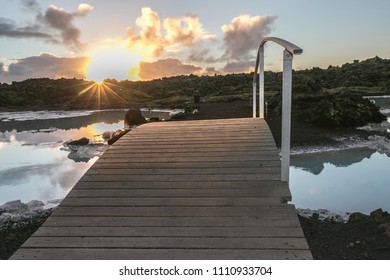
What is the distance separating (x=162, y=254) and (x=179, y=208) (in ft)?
2.99

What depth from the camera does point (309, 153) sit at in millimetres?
12727

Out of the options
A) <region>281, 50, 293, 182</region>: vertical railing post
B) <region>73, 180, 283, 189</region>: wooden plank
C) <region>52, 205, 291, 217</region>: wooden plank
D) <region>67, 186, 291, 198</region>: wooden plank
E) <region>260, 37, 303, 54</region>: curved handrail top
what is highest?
<region>260, 37, 303, 54</region>: curved handrail top

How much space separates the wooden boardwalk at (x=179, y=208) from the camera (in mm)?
3297

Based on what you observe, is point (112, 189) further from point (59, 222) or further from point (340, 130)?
point (340, 130)

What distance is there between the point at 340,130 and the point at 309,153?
432cm

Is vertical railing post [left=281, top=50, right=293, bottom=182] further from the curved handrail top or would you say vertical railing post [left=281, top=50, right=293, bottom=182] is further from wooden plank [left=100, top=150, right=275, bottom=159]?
wooden plank [left=100, top=150, right=275, bottom=159]

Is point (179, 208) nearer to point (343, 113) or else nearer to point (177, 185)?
point (177, 185)

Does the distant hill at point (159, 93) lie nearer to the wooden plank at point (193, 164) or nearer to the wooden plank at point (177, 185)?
the wooden plank at point (193, 164)

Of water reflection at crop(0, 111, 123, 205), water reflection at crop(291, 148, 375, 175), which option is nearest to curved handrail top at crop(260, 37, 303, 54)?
water reflection at crop(0, 111, 123, 205)

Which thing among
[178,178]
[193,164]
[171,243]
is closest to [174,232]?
[171,243]

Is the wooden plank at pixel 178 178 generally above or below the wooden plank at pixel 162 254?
above

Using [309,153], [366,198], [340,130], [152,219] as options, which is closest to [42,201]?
[152,219]

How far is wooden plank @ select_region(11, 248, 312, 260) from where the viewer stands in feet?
10.3

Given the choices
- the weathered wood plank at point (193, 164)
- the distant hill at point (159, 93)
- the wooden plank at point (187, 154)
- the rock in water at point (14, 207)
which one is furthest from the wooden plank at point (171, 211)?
the distant hill at point (159, 93)
